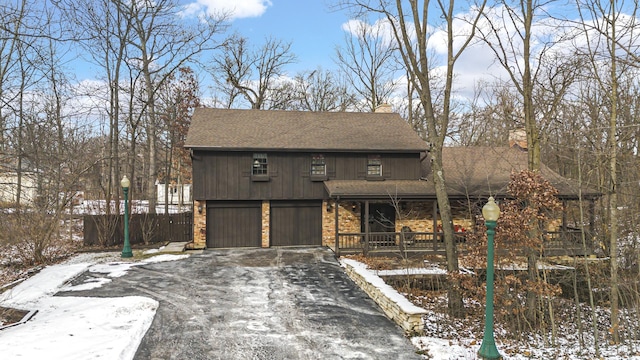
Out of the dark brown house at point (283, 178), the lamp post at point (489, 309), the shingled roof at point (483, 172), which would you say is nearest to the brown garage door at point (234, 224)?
the dark brown house at point (283, 178)

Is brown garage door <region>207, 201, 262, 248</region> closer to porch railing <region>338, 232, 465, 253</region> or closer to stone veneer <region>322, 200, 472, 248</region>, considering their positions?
stone veneer <region>322, 200, 472, 248</region>

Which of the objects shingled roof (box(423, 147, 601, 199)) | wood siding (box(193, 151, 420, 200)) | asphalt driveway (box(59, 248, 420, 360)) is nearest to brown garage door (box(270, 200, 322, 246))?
wood siding (box(193, 151, 420, 200))

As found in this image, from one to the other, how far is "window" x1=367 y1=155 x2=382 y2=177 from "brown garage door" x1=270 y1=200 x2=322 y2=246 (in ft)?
10.3

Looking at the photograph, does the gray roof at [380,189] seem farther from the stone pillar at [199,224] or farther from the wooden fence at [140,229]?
the wooden fence at [140,229]

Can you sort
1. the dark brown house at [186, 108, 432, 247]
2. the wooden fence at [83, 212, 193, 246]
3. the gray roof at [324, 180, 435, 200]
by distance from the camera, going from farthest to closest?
the dark brown house at [186, 108, 432, 247] → the wooden fence at [83, 212, 193, 246] → the gray roof at [324, 180, 435, 200]

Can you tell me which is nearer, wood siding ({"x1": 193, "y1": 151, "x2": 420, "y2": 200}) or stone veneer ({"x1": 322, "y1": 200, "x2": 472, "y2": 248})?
wood siding ({"x1": 193, "y1": 151, "x2": 420, "y2": 200})

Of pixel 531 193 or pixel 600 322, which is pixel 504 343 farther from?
pixel 600 322

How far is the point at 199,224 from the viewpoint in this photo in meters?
17.7

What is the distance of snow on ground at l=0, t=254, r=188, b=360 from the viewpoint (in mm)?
6777

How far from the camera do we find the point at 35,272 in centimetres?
1300

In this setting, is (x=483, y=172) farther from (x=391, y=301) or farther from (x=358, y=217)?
(x=391, y=301)

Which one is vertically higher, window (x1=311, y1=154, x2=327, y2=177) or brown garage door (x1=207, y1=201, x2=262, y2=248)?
window (x1=311, y1=154, x2=327, y2=177)

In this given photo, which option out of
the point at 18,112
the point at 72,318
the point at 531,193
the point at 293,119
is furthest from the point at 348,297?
the point at 293,119

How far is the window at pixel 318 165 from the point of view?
18484 millimetres
